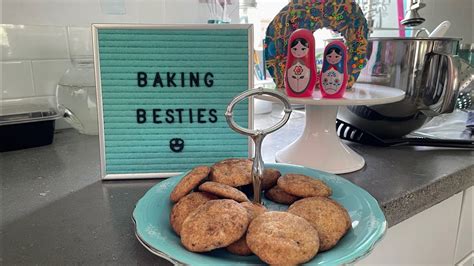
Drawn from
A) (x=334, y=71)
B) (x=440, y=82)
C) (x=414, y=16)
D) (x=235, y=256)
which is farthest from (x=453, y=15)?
(x=235, y=256)

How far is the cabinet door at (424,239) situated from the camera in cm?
56

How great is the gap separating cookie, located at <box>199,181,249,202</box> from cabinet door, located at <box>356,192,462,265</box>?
0.25m

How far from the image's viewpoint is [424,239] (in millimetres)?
631

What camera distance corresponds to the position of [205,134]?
0.60m

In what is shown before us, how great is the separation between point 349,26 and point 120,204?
0.52m

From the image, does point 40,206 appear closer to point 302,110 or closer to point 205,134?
point 205,134

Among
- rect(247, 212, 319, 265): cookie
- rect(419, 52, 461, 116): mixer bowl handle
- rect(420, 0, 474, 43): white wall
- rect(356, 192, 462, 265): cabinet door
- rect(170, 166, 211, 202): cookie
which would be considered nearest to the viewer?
rect(247, 212, 319, 265): cookie

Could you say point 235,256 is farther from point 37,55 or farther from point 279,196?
point 37,55

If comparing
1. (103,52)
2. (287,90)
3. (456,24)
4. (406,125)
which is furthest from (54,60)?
(456,24)

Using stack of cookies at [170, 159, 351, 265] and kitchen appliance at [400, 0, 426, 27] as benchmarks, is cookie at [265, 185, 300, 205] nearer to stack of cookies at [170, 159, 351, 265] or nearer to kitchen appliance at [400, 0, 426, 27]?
stack of cookies at [170, 159, 351, 265]

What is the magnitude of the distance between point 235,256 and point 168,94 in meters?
0.32

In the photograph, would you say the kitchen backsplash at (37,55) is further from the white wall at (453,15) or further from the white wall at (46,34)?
the white wall at (453,15)

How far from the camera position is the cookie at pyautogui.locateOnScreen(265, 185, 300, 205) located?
18.2 inches

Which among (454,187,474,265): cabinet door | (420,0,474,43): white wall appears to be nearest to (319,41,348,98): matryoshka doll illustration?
(454,187,474,265): cabinet door
